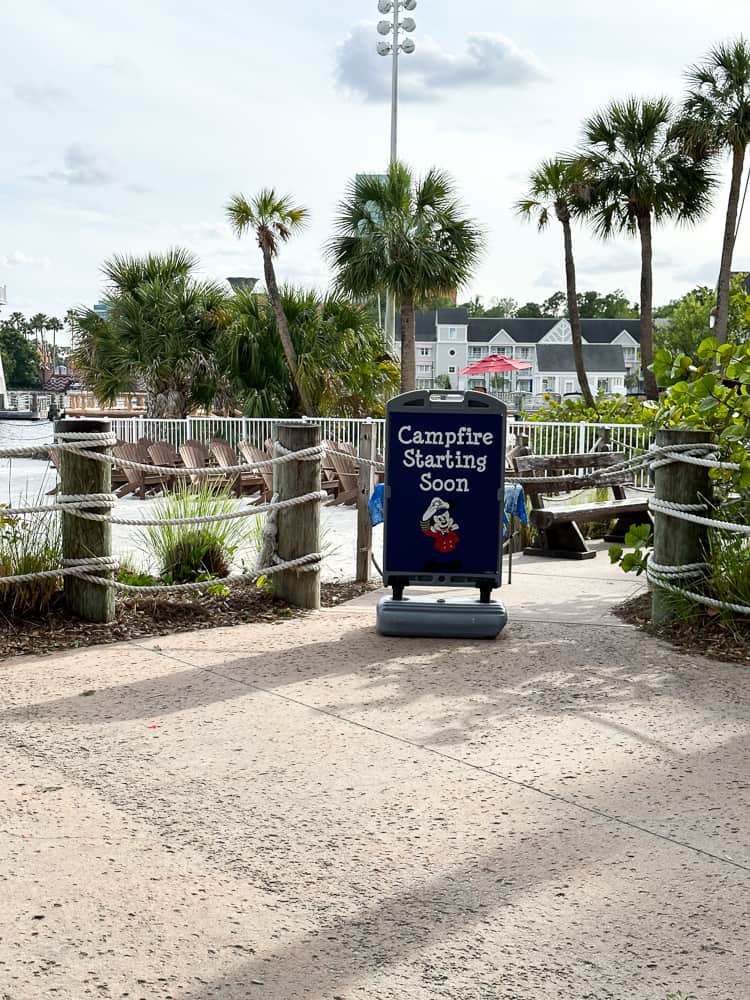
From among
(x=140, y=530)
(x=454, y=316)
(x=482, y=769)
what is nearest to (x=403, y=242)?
(x=140, y=530)

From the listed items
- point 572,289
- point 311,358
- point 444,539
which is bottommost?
point 444,539

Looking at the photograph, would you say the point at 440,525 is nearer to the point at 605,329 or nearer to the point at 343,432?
the point at 343,432

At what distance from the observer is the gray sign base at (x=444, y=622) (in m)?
6.75

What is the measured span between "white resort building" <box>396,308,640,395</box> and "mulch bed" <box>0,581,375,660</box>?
347 feet

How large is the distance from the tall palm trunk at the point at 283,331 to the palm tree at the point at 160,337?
1.72m

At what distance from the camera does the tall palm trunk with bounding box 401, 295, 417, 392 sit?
29703 mm

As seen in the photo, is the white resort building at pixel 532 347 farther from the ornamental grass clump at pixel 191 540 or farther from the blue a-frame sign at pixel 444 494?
the blue a-frame sign at pixel 444 494

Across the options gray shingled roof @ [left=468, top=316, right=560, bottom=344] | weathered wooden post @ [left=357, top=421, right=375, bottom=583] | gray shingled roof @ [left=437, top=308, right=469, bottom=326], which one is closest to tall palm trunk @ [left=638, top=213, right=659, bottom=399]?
weathered wooden post @ [left=357, top=421, right=375, bottom=583]

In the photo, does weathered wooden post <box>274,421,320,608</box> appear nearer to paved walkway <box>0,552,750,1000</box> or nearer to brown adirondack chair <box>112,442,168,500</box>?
paved walkway <box>0,552,750,1000</box>

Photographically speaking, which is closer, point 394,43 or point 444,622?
point 444,622

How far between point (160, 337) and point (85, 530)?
22172 millimetres

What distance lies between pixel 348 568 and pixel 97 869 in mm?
7150

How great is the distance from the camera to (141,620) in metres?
7.11

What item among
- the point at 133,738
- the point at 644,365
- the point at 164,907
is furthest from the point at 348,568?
the point at 644,365
